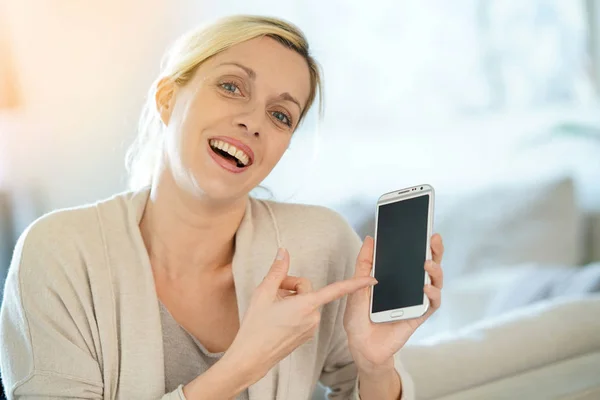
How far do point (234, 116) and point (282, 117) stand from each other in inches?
4.2

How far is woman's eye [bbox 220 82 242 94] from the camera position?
1133mm

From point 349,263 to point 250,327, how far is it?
1.09 ft

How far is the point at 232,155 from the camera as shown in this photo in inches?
43.4

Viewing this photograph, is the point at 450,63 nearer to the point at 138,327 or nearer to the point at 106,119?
the point at 106,119

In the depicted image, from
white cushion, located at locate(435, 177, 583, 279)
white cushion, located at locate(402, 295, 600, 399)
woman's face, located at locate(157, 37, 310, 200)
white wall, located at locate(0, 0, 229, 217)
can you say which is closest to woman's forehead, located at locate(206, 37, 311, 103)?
woman's face, located at locate(157, 37, 310, 200)

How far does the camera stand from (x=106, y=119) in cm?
185

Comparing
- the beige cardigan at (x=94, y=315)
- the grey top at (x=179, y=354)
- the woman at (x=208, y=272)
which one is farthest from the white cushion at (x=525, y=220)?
the grey top at (x=179, y=354)

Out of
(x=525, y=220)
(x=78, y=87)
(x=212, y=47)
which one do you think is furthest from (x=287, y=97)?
(x=525, y=220)

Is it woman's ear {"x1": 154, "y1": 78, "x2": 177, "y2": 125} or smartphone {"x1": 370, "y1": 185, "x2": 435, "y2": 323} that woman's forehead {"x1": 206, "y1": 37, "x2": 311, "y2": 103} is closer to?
woman's ear {"x1": 154, "y1": 78, "x2": 177, "y2": 125}

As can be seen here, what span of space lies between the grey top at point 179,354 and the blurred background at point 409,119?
2.04ft

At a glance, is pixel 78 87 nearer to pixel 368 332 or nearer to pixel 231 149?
pixel 231 149

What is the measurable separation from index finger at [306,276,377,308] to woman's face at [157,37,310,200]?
220 mm

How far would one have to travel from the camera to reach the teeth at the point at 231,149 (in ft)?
3.57

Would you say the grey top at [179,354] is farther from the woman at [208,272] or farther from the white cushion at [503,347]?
the white cushion at [503,347]
